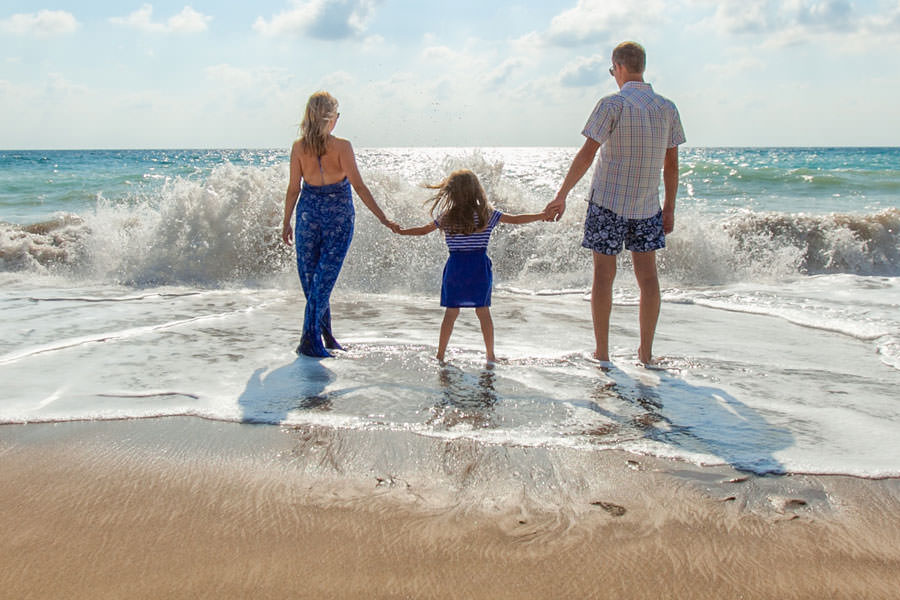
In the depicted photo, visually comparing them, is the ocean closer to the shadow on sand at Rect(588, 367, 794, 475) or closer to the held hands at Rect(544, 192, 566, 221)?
the shadow on sand at Rect(588, 367, 794, 475)

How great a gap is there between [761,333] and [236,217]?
7.54 meters

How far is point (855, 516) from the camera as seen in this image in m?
2.56

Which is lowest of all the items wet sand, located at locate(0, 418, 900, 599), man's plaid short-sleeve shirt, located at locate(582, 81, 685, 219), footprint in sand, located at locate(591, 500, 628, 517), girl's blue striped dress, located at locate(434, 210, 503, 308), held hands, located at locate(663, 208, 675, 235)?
wet sand, located at locate(0, 418, 900, 599)

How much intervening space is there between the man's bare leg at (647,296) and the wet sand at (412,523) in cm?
172

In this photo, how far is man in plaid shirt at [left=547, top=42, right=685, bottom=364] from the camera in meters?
4.22

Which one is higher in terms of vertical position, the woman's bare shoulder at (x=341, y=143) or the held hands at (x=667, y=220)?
the woman's bare shoulder at (x=341, y=143)

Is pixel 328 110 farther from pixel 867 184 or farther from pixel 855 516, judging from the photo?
pixel 867 184

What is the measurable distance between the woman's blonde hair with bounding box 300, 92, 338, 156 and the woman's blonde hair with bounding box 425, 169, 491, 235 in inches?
30.7

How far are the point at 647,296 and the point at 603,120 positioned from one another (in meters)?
1.16

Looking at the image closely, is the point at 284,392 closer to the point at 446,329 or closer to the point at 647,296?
the point at 446,329

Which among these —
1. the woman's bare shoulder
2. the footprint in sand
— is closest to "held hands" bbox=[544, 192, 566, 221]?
the woman's bare shoulder

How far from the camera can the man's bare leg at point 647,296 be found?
454 cm

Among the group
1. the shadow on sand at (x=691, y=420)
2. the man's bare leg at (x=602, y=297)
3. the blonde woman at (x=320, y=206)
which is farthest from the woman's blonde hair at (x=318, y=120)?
the shadow on sand at (x=691, y=420)

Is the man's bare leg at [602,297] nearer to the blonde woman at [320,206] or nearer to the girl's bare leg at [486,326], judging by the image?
the girl's bare leg at [486,326]
